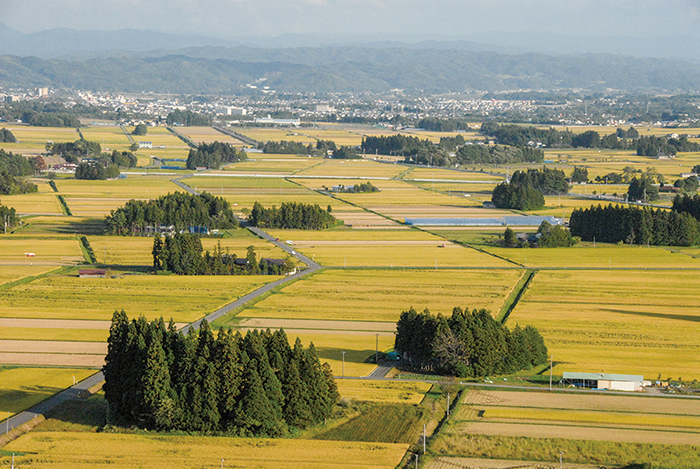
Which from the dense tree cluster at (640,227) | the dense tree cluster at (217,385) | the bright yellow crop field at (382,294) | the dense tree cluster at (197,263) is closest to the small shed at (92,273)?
the dense tree cluster at (197,263)

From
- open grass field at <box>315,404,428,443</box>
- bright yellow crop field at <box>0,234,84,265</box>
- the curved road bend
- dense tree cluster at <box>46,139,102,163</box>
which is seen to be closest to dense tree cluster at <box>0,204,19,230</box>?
bright yellow crop field at <box>0,234,84,265</box>

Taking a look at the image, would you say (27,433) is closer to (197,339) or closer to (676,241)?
(197,339)

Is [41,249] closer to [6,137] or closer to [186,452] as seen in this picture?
[186,452]

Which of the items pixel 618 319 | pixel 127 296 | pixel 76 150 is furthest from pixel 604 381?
pixel 76 150

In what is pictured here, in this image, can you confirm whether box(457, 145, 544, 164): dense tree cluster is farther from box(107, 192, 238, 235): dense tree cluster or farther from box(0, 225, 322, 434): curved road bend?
box(0, 225, 322, 434): curved road bend

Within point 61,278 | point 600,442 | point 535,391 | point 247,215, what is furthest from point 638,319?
point 247,215

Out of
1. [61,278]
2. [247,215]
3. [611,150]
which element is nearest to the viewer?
[61,278]
